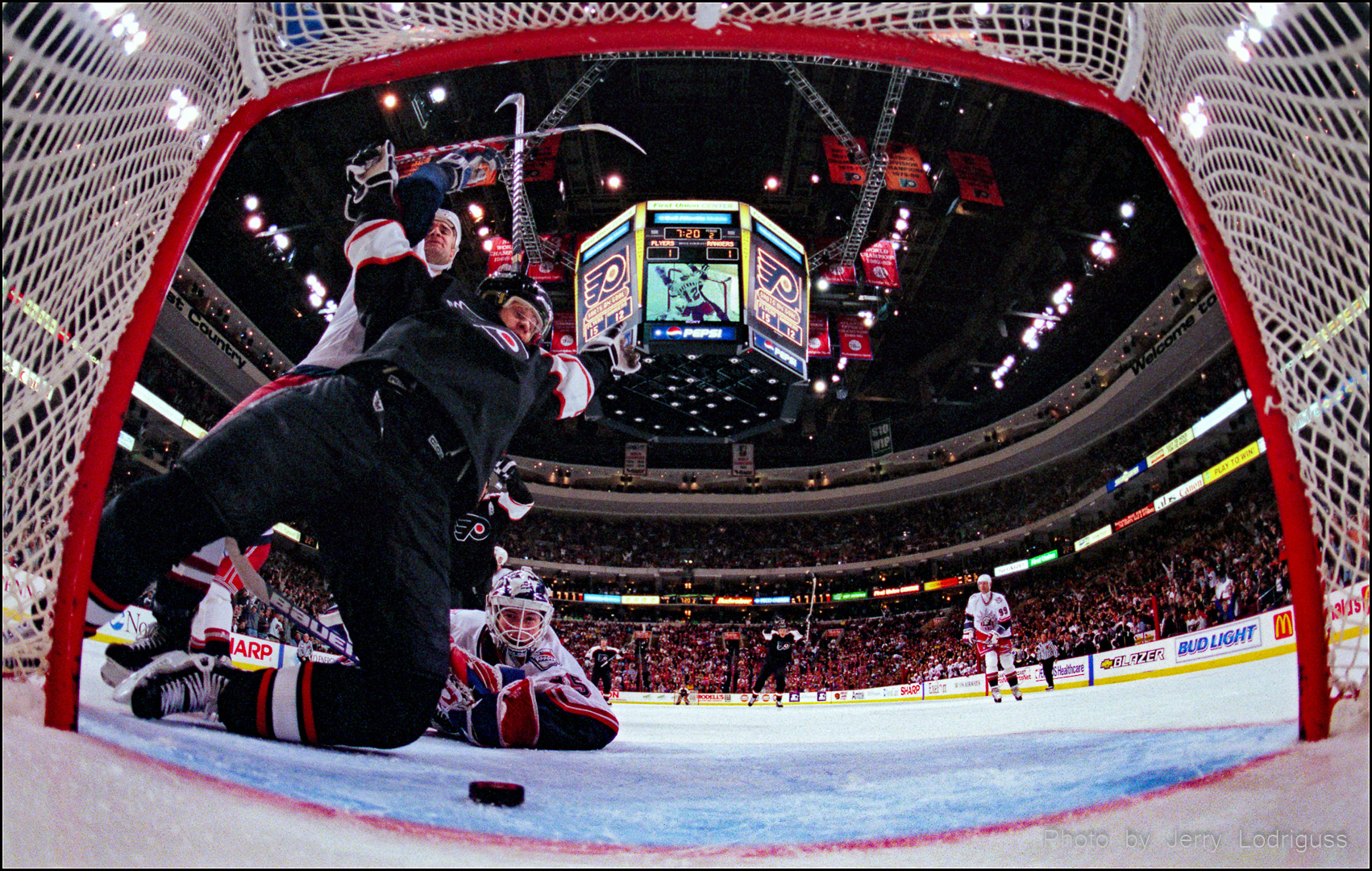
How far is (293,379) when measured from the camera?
7.04 feet

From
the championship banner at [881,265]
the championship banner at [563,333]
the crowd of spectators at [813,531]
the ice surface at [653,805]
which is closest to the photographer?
the ice surface at [653,805]

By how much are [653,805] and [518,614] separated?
2018 millimetres

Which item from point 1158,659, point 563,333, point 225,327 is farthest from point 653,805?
point 225,327

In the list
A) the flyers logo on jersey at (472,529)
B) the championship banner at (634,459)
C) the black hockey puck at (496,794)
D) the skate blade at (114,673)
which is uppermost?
the championship banner at (634,459)

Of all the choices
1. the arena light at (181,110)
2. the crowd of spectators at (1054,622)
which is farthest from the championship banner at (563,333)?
the arena light at (181,110)

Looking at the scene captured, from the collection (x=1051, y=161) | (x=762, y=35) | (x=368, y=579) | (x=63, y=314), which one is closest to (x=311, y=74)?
(x=63, y=314)

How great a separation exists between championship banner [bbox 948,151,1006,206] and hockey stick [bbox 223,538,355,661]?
12480 mm

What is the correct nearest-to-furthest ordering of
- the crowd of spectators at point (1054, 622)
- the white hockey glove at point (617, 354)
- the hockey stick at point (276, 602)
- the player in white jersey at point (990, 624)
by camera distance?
the hockey stick at point (276, 602), the white hockey glove at point (617, 354), the player in white jersey at point (990, 624), the crowd of spectators at point (1054, 622)

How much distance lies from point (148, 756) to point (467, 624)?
202 centimetres

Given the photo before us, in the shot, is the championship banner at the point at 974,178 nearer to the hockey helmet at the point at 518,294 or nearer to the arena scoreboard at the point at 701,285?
the arena scoreboard at the point at 701,285

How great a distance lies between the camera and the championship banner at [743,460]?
87.8 feet

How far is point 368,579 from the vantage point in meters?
1.89

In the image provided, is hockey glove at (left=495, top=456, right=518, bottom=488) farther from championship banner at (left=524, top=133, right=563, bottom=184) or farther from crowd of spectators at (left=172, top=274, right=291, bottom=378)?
crowd of spectators at (left=172, top=274, right=291, bottom=378)

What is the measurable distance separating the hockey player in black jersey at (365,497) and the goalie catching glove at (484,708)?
90 centimetres
